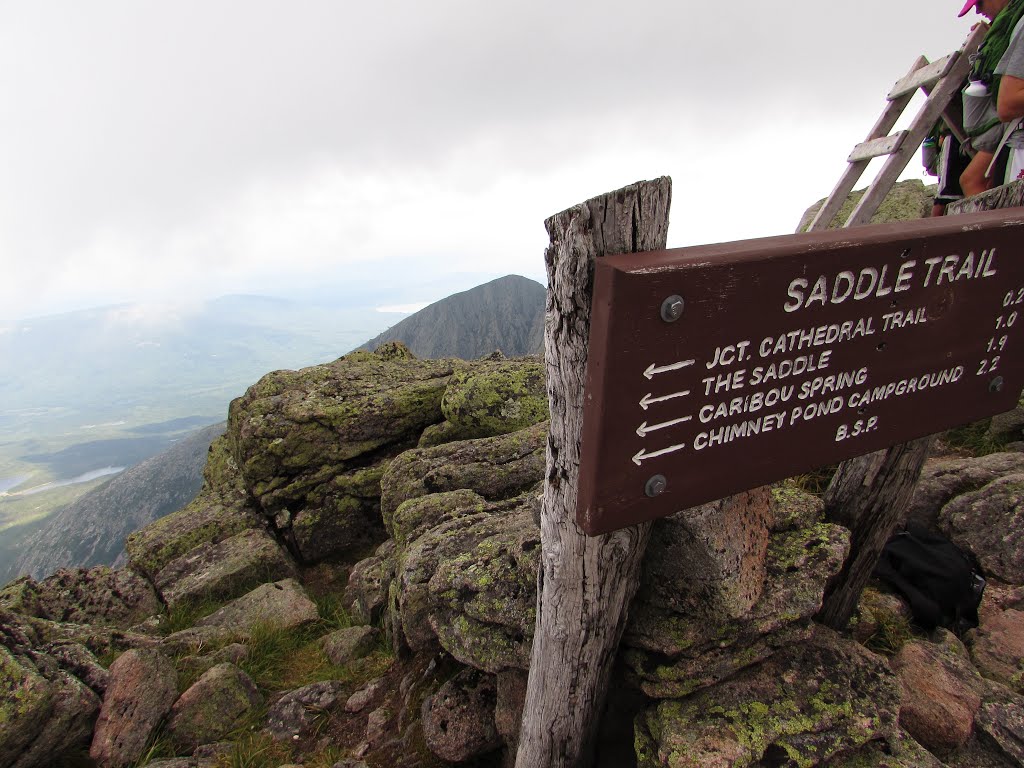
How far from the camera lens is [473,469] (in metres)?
9.38

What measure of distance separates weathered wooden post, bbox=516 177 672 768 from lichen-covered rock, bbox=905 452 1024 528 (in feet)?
19.5

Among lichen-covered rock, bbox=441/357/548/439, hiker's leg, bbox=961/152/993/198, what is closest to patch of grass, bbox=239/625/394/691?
lichen-covered rock, bbox=441/357/548/439

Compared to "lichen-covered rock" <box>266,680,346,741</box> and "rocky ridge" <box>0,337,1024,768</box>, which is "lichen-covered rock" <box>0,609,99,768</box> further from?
"lichen-covered rock" <box>266,680,346,741</box>

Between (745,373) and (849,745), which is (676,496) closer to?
(745,373)

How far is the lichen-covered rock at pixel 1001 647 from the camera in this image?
17.9 feet

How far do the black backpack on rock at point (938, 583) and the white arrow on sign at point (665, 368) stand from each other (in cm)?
538

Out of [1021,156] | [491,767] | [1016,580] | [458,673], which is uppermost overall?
[1021,156]

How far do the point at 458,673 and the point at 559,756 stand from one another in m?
1.87

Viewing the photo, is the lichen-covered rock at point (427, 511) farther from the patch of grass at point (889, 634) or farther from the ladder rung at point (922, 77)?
the ladder rung at point (922, 77)

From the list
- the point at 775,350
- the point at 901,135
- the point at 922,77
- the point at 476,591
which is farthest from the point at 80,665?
the point at 922,77

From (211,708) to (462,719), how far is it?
322 centimetres

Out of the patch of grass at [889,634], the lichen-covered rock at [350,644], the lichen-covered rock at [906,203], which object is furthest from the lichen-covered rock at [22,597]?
the lichen-covered rock at [906,203]

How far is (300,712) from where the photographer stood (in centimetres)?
636

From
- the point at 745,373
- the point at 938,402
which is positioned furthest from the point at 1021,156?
the point at 745,373
